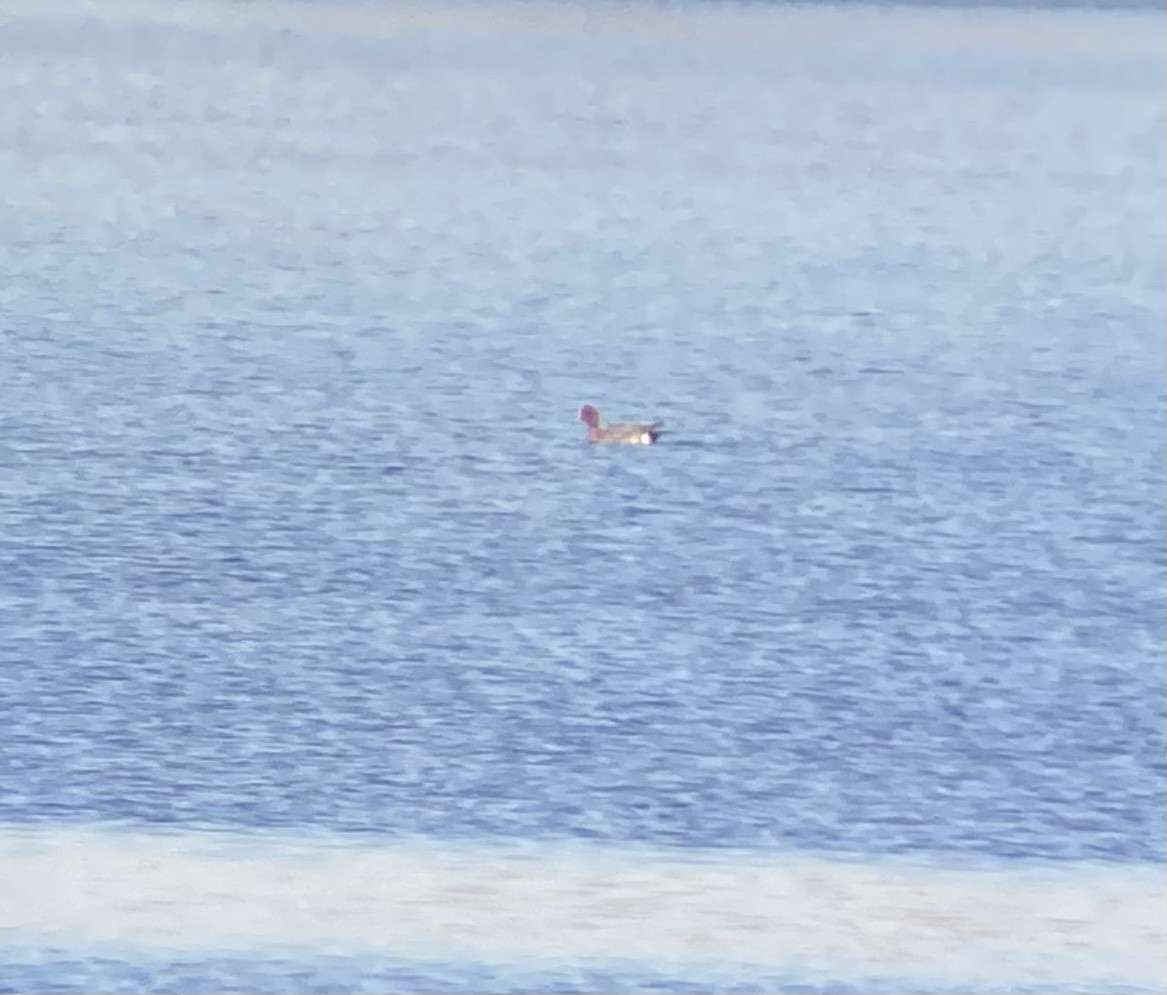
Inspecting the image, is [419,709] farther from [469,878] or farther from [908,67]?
[908,67]

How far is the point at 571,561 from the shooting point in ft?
5.09

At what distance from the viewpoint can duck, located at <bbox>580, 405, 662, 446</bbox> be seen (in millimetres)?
1706

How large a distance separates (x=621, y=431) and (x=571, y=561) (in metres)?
0.20

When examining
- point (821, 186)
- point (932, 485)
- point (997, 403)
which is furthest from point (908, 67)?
point (932, 485)

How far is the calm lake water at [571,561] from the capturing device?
1280 millimetres

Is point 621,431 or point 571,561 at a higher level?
point 621,431

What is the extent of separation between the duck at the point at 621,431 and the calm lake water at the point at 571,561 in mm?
19

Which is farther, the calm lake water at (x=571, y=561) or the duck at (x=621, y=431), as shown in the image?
the duck at (x=621, y=431)

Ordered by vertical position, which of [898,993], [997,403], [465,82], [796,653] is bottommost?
[898,993]

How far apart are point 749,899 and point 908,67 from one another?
185 centimetres

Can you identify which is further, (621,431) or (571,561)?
(621,431)

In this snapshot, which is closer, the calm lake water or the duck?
the calm lake water

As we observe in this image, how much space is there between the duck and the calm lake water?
19mm

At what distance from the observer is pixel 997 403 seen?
1.83 metres
